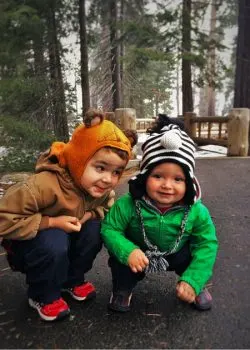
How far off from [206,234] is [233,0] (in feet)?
85.1

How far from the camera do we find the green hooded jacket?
1999mm

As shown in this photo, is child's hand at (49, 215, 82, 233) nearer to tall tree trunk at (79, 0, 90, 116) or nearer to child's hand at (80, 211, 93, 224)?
child's hand at (80, 211, 93, 224)

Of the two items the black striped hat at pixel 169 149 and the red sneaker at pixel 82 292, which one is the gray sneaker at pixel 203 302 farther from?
the black striped hat at pixel 169 149

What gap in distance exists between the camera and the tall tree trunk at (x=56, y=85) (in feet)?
26.3

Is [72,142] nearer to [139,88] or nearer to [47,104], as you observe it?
[47,104]

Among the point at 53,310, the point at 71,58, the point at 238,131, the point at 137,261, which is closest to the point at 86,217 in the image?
the point at 137,261

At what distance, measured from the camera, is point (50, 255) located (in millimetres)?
1901

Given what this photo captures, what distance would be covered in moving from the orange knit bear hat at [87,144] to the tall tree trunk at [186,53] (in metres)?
10.8

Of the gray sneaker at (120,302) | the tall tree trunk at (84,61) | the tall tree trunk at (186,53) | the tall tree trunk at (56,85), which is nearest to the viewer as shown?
the gray sneaker at (120,302)

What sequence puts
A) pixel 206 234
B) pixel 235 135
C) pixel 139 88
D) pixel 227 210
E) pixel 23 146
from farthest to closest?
pixel 139 88 < pixel 235 135 < pixel 23 146 < pixel 227 210 < pixel 206 234

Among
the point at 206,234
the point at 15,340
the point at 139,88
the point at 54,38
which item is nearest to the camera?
the point at 15,340

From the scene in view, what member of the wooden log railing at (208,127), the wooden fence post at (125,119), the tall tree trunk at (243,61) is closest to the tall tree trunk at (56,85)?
the wooden fence post at (125,119)

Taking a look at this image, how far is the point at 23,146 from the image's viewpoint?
6.83m

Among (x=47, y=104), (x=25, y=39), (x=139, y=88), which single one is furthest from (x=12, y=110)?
(x=139, y=88)
